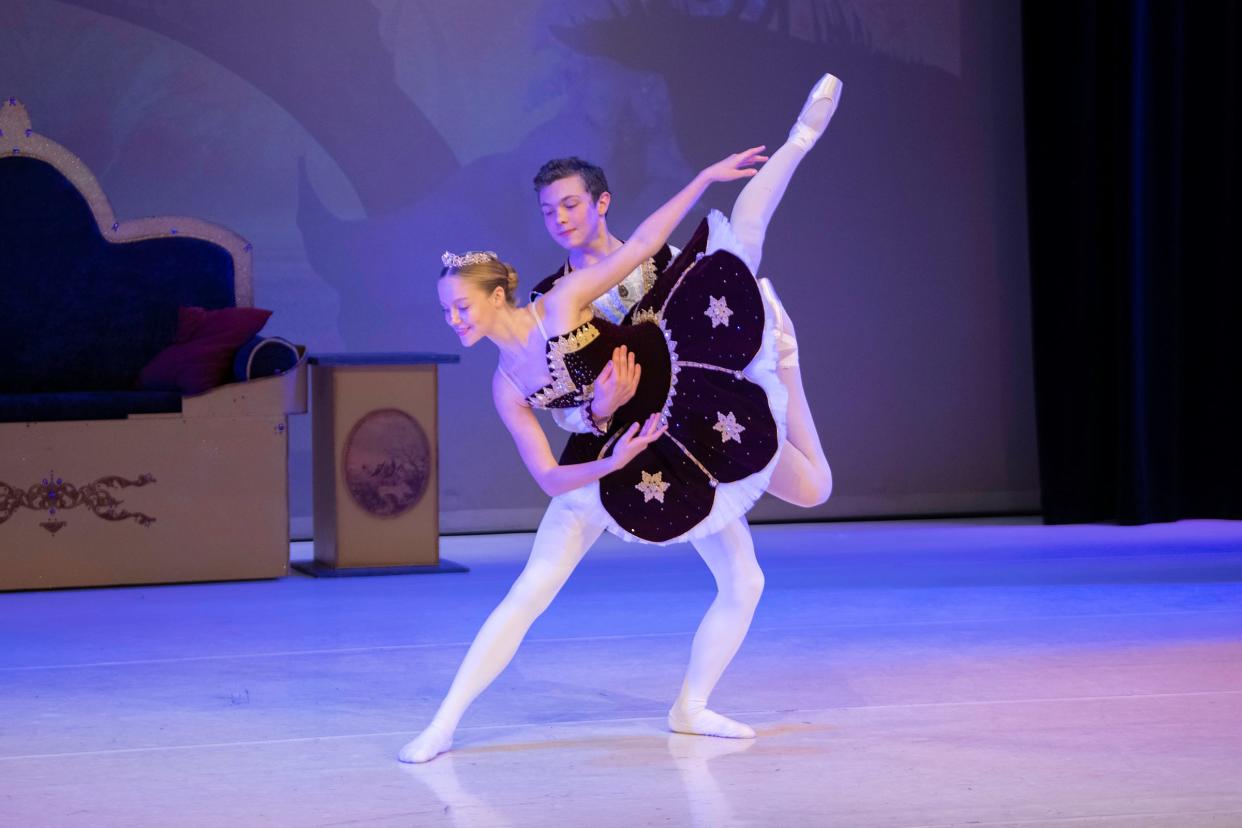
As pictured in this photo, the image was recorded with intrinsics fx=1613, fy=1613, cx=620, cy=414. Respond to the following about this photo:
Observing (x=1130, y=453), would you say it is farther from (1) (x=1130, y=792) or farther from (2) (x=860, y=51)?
(1) (x=1130, y=792)

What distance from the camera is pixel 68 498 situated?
5.10 m

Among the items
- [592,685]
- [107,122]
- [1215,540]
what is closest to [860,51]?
[1215,540]

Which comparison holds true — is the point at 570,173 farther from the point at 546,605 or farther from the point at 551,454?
the point at 546,605

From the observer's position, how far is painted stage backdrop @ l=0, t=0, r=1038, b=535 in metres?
6.16

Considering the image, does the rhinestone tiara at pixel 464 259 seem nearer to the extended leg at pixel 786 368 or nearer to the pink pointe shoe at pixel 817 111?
the extended leg at pixel 786 368

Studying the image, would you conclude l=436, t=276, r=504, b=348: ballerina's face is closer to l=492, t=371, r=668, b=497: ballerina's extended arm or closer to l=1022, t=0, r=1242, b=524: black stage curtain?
l=492, t=371, r=668, b=497: ballerina's extended arm

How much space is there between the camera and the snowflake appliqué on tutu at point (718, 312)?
10.1 feet

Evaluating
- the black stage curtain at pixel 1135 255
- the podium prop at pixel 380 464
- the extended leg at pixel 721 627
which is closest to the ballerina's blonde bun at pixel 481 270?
the extended leg at pixel 721 627

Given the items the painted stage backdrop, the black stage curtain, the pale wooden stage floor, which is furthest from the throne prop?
the black stage curtain

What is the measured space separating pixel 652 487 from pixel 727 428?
0.18 m

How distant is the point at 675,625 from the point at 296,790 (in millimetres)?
1732

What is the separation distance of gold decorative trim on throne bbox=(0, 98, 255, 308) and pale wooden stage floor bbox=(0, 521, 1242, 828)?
1.32 meters

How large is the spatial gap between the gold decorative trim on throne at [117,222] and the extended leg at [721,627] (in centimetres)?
329

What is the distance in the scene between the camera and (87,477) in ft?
16.8
